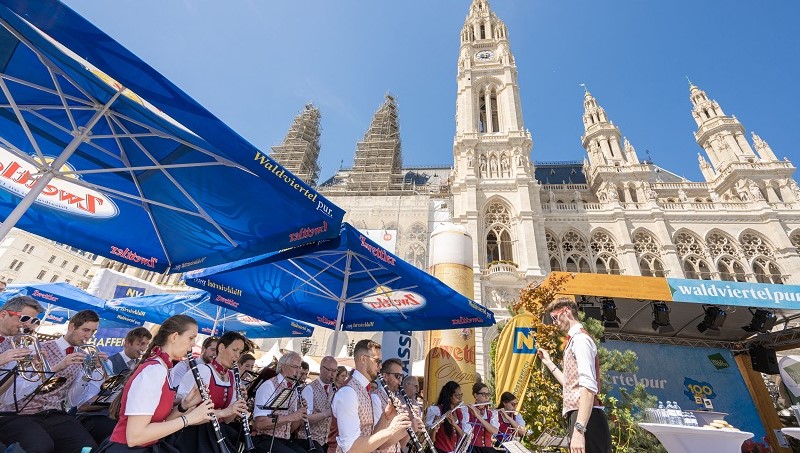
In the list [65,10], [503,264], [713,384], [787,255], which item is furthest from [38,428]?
[787,255]

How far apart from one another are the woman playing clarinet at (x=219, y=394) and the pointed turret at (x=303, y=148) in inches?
1314

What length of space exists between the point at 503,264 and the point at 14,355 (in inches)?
725

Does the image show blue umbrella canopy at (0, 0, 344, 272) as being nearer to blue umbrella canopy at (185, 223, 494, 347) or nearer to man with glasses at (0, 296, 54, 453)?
man with glasses at (0, 296, 54, 453)

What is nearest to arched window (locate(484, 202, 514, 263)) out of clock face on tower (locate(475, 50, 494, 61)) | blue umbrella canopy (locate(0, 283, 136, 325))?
clock face on tower (locate(475, 50, 494, 61))

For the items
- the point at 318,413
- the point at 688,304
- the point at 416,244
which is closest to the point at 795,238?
the point at 688,304

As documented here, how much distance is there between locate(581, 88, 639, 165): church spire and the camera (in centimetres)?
2692

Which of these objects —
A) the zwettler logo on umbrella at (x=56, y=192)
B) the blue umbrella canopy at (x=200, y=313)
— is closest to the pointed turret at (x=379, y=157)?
the blue umbrella canopy at (x=200, y=313)

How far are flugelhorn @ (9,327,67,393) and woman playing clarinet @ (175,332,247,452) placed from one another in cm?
130

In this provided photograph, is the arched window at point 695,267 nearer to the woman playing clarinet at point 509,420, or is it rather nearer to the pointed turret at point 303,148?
the woman playing clarinet at point 509,420

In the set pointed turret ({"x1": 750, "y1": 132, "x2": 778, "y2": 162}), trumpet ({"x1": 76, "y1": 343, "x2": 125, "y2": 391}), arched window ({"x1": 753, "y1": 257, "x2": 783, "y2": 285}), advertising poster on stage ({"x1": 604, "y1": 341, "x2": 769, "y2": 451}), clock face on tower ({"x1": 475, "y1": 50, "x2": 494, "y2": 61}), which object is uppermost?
clock face on tower ({"x1": 475, "y1": 50, "x2": 494, "y2": 61})

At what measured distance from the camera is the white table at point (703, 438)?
3.74m

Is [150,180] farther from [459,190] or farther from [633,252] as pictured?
[633,252]

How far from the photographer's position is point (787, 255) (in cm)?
1997

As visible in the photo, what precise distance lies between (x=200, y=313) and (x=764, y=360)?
53.5 feet
